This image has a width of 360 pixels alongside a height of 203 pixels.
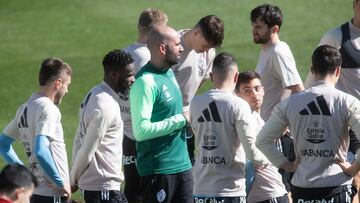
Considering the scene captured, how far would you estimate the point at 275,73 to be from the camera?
38.4 feet

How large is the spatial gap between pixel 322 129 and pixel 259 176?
1.52 m

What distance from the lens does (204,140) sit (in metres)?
9.83

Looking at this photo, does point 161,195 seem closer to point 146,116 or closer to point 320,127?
point 146,116

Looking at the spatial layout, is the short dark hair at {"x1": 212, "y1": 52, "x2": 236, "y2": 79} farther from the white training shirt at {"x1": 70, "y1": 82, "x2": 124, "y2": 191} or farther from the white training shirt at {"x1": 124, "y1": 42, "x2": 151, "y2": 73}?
the white training shirt at {"x1": 124, "y1": 42, "x2": 151, "y2": 73}

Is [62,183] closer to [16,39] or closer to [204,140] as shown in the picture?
[204,140]

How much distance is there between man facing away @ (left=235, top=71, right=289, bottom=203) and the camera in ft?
34.5

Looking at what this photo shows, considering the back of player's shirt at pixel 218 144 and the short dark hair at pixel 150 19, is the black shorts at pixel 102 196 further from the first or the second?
the short dark hair at pixel 150 19

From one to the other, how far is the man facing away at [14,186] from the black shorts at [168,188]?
3358 mm

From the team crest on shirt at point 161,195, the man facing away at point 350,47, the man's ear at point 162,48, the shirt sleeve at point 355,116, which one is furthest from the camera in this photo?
the man facing away at point 350,47

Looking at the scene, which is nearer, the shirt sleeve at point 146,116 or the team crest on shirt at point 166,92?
the shirt sleeve at point 146,116

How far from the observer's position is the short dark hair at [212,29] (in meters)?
11.0

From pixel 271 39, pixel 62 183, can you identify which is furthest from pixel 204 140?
pixel 271 39

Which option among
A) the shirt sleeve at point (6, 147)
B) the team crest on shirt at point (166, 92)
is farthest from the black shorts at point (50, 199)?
the team crest on shirt at point (166, 92)

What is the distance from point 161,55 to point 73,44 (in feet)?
29.8
